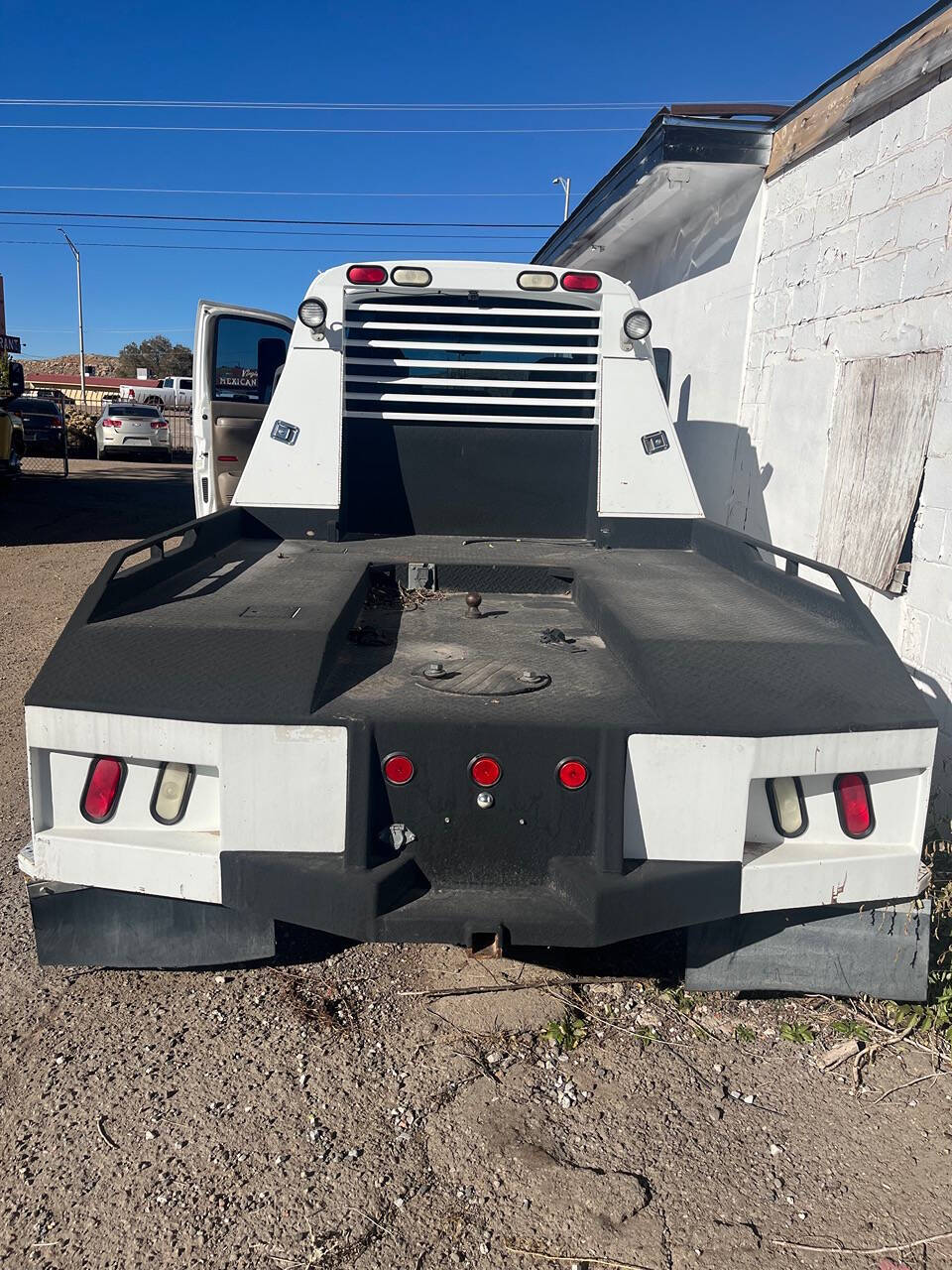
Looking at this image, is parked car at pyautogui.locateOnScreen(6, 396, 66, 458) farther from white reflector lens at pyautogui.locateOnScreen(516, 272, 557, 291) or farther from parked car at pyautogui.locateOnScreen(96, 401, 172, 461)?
white reflector lens at pyautogui.locateOnScreen(516, 272, 557, 291)

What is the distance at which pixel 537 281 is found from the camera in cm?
477

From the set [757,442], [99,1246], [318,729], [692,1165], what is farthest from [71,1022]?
[757,442]

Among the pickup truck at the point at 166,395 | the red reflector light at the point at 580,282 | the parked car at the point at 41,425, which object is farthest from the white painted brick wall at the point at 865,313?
the pickup truck at the point at 166,395

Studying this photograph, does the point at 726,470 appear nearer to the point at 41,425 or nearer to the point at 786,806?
the point at 786,806

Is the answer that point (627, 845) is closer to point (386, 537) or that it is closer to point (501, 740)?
point (501, 740)

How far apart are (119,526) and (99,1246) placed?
47.7ft

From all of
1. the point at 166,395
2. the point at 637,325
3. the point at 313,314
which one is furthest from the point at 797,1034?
the point at 166,395

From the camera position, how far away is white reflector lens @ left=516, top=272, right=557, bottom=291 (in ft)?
15.6

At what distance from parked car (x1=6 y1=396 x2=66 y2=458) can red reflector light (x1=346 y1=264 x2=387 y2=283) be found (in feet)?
89.3

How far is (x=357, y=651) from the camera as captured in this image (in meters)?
3.29

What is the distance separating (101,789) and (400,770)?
0.85m

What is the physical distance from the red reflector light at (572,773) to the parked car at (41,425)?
29.8 m

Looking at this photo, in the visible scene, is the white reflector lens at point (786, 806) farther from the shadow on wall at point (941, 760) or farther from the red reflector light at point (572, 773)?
the shadow on wall at point (941, 760)

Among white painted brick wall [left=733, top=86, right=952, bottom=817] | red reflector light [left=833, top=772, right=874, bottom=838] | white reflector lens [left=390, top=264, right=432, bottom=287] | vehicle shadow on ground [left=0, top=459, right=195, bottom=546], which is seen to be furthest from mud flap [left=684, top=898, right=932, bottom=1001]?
vehicle shadow on ground [left=0, top=459, right=195, bottom=546]
